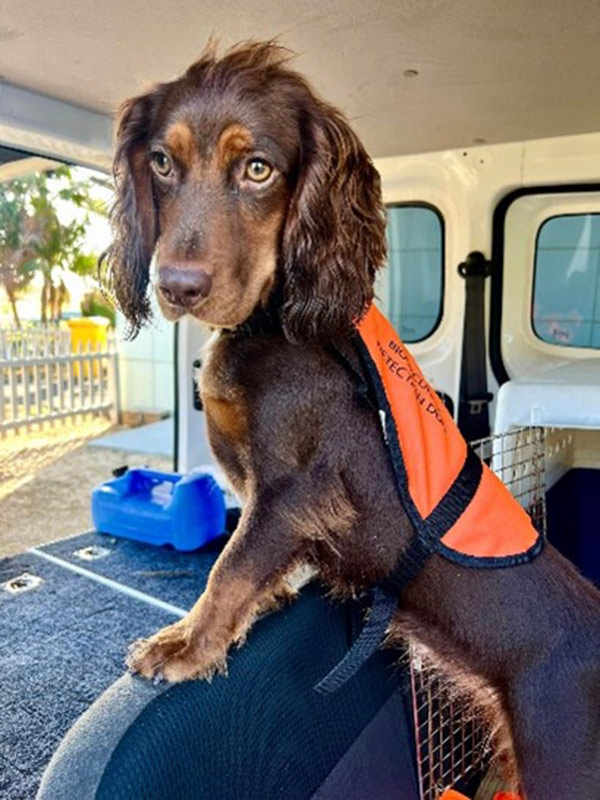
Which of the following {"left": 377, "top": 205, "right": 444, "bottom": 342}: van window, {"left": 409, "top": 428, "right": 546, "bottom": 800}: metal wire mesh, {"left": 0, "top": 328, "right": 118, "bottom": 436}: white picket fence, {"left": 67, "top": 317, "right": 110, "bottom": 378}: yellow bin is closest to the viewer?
{"left": 409, "top": 428, "right": 546, "bottom": 800}: metal wire mesh

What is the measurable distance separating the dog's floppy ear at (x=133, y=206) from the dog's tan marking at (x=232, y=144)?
219 mm

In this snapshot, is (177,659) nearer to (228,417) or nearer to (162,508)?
(228,417)

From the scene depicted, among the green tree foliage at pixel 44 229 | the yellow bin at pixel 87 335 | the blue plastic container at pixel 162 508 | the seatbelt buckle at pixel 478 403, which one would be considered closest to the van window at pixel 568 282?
the seatbelt buckle at pixel 478 403

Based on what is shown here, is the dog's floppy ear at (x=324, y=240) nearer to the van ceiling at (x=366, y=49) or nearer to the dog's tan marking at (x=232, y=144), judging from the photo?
the dog's tan marking at (x=232, y=144)

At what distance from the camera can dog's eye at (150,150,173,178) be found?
54.0 inches

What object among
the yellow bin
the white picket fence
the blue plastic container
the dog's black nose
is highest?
the dog's black nose

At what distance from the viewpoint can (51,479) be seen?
533 centimetres

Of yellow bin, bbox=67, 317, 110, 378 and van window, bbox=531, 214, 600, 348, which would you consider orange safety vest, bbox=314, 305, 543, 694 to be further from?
yellow bin, bbox=67, 317, 110, 378

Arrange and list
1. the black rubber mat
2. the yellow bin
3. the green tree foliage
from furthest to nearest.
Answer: the yellow bin, the green tree foliage, the black rubber mat

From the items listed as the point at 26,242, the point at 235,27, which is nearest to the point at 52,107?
the point at 235,27

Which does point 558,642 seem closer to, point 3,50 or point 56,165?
point 3,50

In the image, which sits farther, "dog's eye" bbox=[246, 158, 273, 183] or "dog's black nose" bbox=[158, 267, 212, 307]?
"dog's eye" bbox=[246, 158, 273, 183]

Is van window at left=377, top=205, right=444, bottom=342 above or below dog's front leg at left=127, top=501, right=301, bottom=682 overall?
above

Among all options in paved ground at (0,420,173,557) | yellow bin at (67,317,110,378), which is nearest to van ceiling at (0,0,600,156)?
paved ground at (0,420,173,557)
